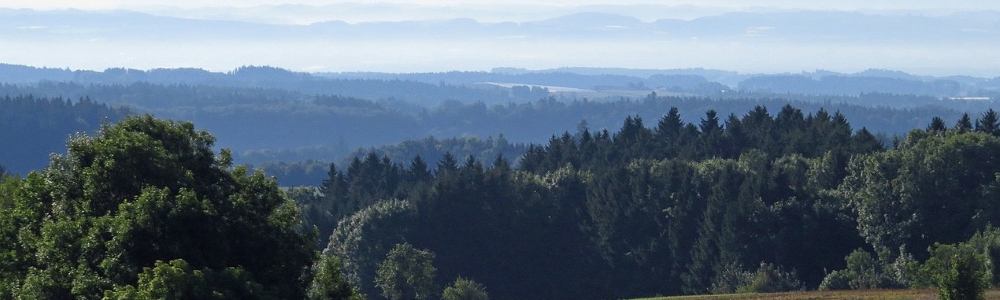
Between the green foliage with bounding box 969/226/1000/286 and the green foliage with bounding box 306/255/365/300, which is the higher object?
the green foliage with bounding box 306/255/365/300

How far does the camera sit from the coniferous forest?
26.3 m

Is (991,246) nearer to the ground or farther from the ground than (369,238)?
farther from the ground

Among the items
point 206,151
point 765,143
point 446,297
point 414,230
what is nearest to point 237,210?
point 206,151

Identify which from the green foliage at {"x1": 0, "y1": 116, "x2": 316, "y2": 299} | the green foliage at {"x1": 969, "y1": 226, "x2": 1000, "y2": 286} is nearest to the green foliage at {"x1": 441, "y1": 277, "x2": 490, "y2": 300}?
the green foliage at {"x1": 969, "y1": 226, "x2": 1000, "y2": 286}

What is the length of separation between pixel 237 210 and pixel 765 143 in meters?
77.7

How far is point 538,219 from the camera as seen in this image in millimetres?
94938

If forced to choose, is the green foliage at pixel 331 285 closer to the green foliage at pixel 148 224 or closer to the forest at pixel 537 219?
the forest at pixel 537 219

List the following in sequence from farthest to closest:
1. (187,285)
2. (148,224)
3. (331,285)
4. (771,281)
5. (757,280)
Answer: (771,281) → (757,280) → (331,285) → (148,224) → (187,285)

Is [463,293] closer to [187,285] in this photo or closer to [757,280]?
[757,280]

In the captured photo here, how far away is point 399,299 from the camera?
7562cm

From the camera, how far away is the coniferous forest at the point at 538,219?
26344mm

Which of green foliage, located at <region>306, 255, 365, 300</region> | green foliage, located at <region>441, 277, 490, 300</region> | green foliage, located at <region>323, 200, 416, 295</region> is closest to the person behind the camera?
green foliage, located at <region>306, 255, 365, 300</region>

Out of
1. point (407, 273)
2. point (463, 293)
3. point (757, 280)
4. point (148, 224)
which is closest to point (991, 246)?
point (757, 280)

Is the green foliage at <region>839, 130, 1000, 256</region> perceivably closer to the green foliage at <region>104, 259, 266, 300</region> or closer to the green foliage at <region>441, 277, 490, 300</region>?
the green foliage at <region>441, 277, 490, 300</region>
